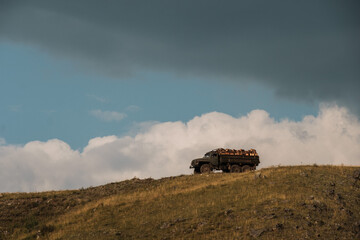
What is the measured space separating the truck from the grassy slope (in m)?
2.80

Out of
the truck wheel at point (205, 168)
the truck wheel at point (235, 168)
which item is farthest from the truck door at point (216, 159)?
the truck wheel at point (235, 168)

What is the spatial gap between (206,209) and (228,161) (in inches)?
516

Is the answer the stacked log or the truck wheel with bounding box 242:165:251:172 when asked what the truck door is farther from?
the truck wheel with bounding box 242:165:251:172

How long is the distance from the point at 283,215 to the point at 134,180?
19615mm

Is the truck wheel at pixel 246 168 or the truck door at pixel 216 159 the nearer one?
the truck door at pixel 216 159

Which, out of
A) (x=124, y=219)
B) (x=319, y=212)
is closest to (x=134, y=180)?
(x=124, y=219)

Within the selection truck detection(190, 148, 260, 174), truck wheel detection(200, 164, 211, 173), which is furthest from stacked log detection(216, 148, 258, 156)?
truck wheel detection(200, 164, 211, 173)

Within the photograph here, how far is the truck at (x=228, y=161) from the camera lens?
1415 inches

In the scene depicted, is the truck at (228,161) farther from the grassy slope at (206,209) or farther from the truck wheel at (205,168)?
the grassy slope at (206,209)

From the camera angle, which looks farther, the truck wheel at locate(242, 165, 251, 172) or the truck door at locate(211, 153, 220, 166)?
the truck wheel at locate(242, 165, 251, 172)

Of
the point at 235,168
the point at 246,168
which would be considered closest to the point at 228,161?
the point at 235,168

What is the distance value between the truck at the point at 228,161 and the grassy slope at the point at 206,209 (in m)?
2.80

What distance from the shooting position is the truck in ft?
118

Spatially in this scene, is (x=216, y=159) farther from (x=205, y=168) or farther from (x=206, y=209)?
(x=206, y=209)
